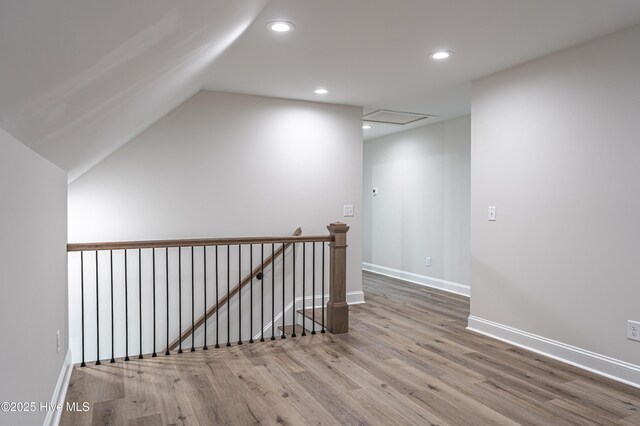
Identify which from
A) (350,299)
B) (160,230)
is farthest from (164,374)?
(350,299)

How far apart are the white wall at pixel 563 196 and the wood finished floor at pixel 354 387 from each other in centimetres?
39

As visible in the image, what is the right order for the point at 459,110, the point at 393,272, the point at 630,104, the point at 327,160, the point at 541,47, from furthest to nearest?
the point at 393,272 < the point at 459,110 < the point at 327,160 < the point at 541,47 < the point at 630,104

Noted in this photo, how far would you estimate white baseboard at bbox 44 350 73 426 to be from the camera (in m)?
2.13

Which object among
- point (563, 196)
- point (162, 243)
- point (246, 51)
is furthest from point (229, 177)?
point (563, 196)

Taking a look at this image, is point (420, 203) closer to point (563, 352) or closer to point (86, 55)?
point (563, 352)

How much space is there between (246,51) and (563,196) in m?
2.62

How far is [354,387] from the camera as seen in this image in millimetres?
2766

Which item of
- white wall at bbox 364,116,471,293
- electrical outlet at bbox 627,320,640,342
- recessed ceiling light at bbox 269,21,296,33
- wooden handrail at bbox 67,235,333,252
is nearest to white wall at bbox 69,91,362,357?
wooden handrail at bbox 67,235,333,252

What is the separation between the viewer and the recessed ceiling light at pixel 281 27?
277cm

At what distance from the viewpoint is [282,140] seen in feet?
15.6

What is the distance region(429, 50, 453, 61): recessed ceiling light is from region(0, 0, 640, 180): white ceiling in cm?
9

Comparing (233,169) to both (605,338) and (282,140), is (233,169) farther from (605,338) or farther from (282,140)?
(605,338)

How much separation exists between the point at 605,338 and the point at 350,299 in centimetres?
265

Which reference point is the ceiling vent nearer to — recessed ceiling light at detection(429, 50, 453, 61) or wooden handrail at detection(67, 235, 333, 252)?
recessed ceiling light at detection(429, 50, 453, 61)
